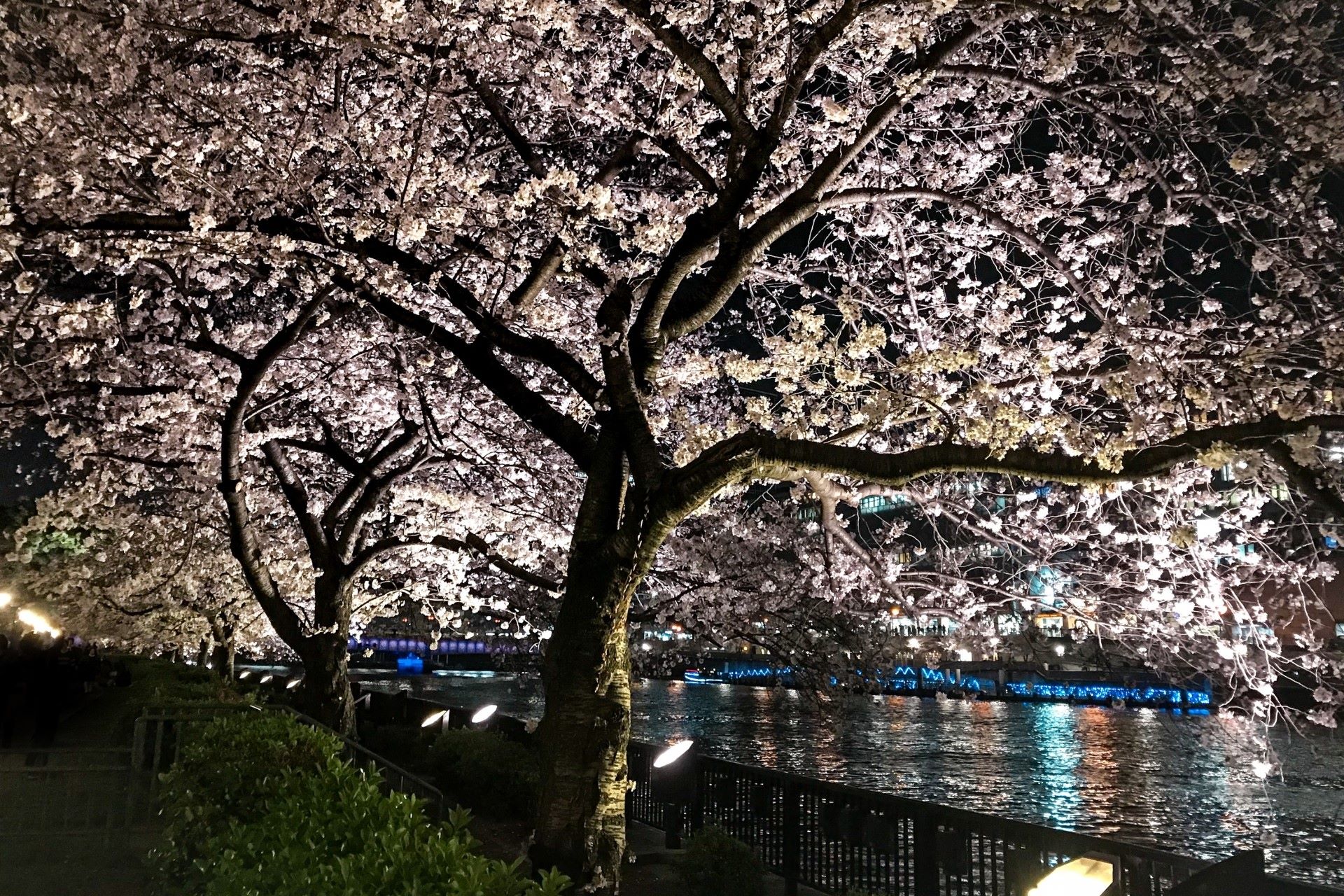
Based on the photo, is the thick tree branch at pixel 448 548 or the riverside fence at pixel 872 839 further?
the thick tree branch at pixel 448 548

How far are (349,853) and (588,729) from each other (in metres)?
3.26

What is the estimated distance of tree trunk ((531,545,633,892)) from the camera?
7043 millimetres

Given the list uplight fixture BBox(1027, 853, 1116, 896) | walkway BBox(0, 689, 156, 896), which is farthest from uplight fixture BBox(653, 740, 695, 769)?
uplight fixture BBox(1027, 853, 1116, 896)

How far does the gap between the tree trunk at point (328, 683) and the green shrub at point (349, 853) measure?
374 inches

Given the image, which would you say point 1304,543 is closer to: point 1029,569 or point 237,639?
point 1029,569

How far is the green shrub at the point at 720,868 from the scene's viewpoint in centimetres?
836

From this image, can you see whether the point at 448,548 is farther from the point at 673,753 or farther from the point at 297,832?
the point at 297,832

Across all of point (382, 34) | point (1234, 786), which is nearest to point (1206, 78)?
point (382, 34)

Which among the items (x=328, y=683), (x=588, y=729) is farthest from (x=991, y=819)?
(x=328, y=683)

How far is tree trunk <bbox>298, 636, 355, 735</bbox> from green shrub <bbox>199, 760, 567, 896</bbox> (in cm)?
951

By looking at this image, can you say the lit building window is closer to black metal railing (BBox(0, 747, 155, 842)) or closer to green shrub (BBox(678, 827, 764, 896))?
green shrub (BBox(678, 827, 764, 896))

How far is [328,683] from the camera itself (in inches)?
575

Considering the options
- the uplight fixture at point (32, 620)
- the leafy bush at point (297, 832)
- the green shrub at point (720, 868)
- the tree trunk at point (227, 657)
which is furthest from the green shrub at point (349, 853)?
the tree trunk at point (227, 657)

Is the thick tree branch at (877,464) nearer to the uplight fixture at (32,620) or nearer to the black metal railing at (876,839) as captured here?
the black metal railing at (876,839)
